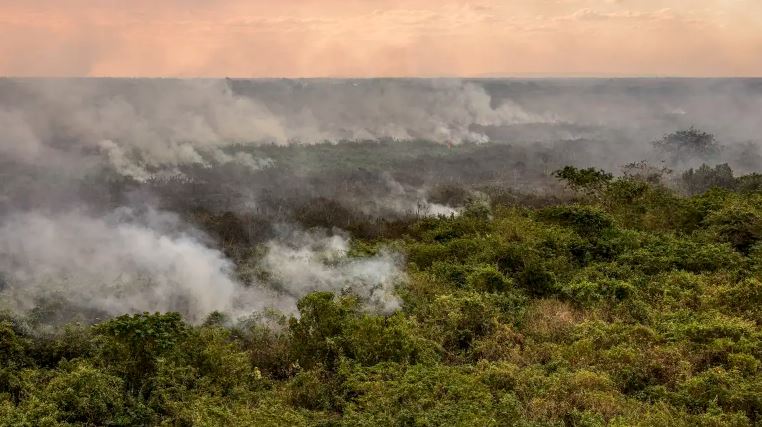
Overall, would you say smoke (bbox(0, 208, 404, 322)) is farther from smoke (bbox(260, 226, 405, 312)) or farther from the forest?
the forest

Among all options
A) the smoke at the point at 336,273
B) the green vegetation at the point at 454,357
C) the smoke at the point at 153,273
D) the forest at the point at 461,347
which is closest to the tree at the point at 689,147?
the forest at the point at 461,347

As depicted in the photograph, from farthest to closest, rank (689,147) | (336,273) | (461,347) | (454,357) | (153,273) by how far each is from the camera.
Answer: (689,147), (336,273), (153,273), (461,347), (454,357)

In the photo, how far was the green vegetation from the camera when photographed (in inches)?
517

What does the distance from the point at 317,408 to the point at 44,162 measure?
60.7 metres

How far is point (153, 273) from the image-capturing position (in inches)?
835

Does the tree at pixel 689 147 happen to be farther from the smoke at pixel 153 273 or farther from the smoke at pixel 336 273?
the smoke at pixel 153 273

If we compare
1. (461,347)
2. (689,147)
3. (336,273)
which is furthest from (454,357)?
(689,147)

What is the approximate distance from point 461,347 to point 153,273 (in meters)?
11.0

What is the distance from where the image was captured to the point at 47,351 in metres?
16.5

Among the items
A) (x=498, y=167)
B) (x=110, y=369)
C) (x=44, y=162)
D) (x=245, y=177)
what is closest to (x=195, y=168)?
(x=245, y=177)

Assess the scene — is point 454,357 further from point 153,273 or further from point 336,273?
point 153,273

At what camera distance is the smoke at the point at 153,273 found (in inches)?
785

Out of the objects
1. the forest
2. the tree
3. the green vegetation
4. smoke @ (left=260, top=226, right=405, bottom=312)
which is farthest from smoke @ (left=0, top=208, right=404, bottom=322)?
the tree

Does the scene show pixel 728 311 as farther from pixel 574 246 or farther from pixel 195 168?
pixel 195 168
